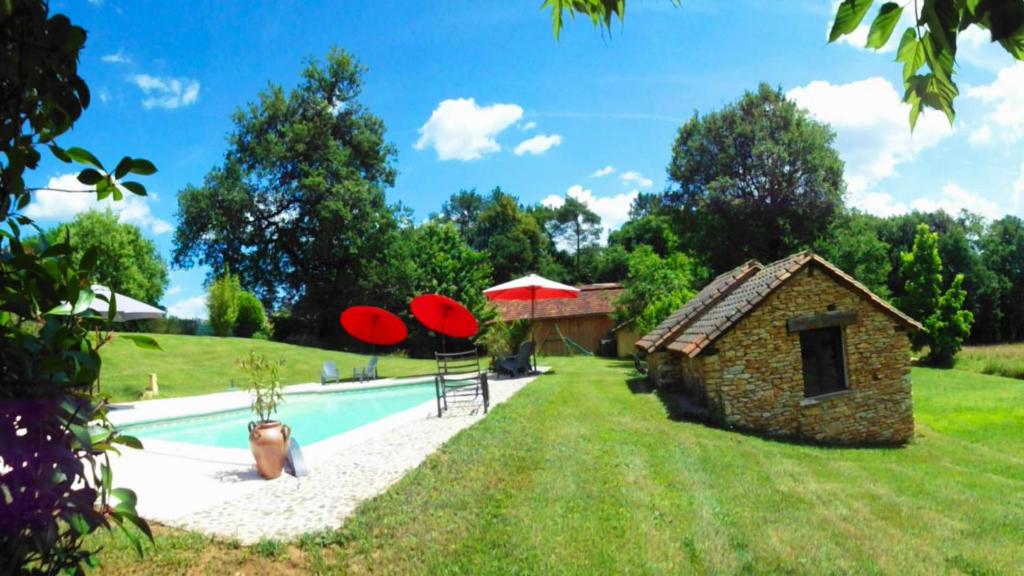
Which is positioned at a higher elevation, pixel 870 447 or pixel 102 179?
pixel 102 179

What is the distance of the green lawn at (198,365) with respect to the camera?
1795 centimetres

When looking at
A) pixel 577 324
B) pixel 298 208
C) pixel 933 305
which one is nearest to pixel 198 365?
pixel 298 208

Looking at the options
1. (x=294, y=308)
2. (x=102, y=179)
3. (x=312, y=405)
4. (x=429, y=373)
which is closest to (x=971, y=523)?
(x=102, y=179)

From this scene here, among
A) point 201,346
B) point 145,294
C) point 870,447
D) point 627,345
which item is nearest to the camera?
point 870,447

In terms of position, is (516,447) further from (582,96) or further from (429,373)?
(429,373)

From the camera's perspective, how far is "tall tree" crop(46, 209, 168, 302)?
123ft

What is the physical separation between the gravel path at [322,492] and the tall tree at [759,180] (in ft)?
86.8

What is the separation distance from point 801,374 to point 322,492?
1085 cm

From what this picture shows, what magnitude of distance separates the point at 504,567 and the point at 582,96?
3.83 meters

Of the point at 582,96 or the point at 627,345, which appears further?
the point at 627,345

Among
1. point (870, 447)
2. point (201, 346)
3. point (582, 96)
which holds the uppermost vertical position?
point (582, 96)

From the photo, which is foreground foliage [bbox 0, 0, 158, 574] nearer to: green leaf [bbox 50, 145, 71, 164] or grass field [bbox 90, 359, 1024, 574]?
green leaf [bbox 50, 145, 71, 164]

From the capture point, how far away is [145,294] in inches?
1710

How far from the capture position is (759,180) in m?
32.4
